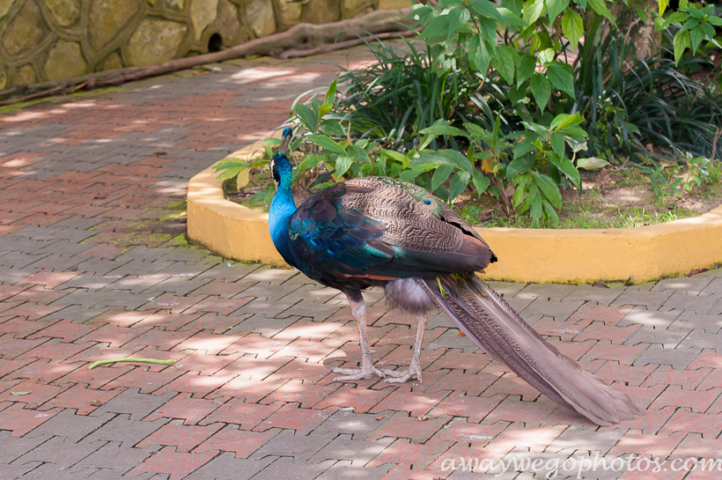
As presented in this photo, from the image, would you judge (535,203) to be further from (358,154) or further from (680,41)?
(680,41)

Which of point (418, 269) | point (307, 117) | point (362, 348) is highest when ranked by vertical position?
point (307, 117)

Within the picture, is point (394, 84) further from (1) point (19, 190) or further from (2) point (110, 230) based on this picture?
(1) point (19, 190)

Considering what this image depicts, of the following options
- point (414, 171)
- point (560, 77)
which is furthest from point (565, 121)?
point (414, 171)

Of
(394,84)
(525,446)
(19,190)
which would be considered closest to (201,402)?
(525,446)

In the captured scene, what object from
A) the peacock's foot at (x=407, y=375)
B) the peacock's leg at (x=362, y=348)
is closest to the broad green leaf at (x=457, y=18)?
the peacock's leg at (x=362, y=348)

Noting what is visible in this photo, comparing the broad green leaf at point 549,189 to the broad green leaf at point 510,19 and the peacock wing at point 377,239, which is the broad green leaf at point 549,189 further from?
the peacock wing at point 377,239

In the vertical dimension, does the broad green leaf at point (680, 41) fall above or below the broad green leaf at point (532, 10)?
below

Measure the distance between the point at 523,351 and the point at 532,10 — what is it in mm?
2500

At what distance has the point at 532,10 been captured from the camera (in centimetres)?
581

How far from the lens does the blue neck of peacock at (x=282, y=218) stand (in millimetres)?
4746

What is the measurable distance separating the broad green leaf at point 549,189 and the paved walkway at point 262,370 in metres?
0.62

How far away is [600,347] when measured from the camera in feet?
16.5

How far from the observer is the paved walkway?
406 cm

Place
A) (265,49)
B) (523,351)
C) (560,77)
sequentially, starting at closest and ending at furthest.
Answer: (523,351), (560,77), (265,49)
